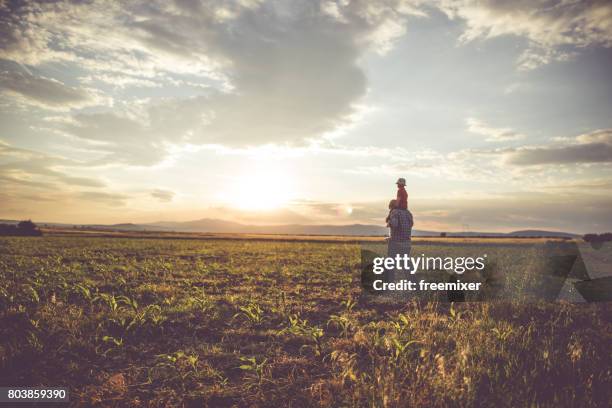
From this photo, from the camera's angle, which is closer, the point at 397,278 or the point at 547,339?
the point at 547,339

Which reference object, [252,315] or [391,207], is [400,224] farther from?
[252,315]

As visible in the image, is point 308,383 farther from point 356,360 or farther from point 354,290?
point 354,290

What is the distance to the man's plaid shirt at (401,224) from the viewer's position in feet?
33.3

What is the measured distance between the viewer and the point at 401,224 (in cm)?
1030

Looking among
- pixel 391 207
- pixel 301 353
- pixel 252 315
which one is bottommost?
pixel 301 353

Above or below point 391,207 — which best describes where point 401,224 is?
below

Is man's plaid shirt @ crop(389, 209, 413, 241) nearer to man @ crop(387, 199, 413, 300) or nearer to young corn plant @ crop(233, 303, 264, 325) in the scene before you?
man @ crop(387, 199, 413, 300)

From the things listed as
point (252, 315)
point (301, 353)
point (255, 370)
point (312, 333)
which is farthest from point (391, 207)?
point (255, 370)

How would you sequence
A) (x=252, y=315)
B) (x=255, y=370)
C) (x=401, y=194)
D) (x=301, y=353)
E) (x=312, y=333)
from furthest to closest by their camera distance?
1. (x=401, y=194)
2. (x=252, y=315)
3. (x=312, y=333)
4. (x=301, y=353)
5. (x=255, y=370)

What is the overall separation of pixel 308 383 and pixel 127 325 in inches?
187

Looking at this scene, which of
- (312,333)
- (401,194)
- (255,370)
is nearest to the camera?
(255,370)

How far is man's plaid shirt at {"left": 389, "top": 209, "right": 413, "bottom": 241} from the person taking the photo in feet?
33.3

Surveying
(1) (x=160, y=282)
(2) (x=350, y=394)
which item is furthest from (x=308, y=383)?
(1) (x=160, y=282)

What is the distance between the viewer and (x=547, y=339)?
6.48m
